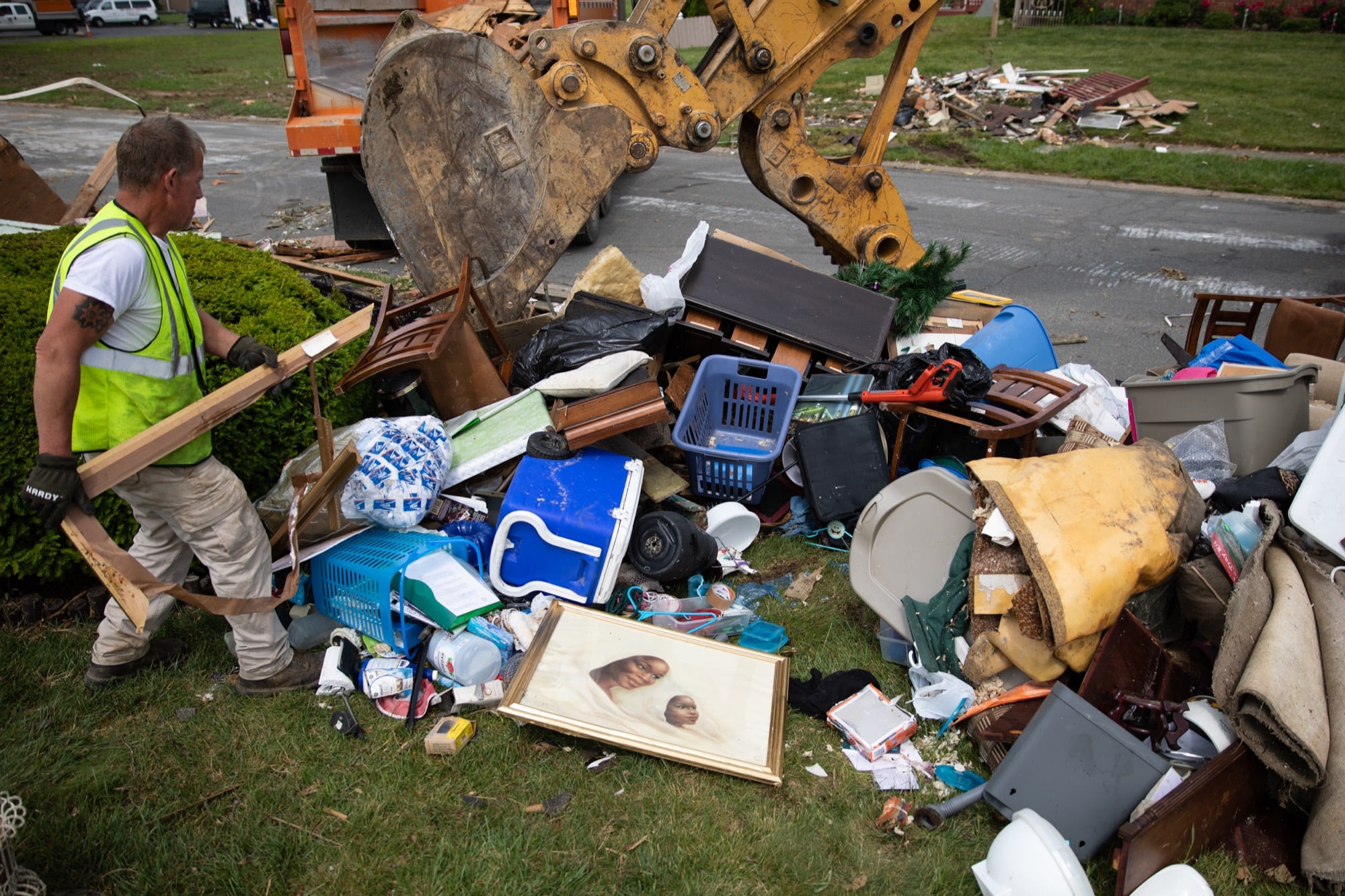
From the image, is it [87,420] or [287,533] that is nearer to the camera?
[87,420]

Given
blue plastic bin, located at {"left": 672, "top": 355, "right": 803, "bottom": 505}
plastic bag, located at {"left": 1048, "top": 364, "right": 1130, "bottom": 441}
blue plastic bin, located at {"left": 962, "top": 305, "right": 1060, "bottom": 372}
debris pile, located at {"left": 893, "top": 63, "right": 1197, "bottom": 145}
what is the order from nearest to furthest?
1. plastic bag, located at {"left": 1048, "top": 364, "right": 1130, "bottom": 441}
2. blue plastic bin, located at {"left": 672, "top": 355, "right": 803, "bottom": 505}
3. blue plastic bin, located at {"left": 962, "top": 305, "right": 1060, "bottom": 372}
4. debris pile, located at {"left": 893, "top": 63, "right": 1197, "bottom": 145}

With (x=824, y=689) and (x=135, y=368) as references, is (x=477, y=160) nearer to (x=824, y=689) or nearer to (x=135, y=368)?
(x=135, y=368)

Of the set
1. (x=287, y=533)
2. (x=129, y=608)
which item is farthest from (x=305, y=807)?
(x=287, y=533)

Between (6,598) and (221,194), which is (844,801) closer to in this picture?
(6,598)

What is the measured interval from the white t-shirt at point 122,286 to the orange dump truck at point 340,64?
17.3ft

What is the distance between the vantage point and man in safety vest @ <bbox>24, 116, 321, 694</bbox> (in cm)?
265

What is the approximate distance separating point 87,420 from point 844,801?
273 cm

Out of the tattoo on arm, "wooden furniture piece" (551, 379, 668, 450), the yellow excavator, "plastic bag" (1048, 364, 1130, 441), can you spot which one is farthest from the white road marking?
the tattoo on arm

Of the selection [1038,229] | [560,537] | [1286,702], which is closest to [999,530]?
[1286,702]

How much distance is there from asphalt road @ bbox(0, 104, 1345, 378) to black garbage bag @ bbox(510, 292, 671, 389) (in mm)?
3168

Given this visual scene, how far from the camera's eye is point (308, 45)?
312 inches

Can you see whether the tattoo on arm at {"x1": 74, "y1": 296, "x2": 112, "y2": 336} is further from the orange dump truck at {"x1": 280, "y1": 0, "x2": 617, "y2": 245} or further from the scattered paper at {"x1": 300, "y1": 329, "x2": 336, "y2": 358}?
the orange dump truck at {"x1": 280, "y1": 0, "x2": 617, "y2": 245}

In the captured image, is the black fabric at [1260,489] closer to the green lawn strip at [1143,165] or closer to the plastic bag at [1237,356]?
the plastic bag at [1237,356]

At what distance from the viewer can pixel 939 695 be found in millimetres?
3270
